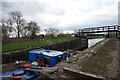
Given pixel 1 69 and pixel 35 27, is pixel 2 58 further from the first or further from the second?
pixel 35 27

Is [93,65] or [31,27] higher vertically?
[31,27]

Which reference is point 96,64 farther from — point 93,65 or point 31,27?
point 31,27

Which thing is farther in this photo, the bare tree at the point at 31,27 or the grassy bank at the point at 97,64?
the bare tree at the point at 31,27

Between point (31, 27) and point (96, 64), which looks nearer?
point (96, 64)

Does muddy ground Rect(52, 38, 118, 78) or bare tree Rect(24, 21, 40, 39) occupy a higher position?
bare tree Rect(24, 21, 40, 39)

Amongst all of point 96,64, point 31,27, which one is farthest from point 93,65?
point 31,27

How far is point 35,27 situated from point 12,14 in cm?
946

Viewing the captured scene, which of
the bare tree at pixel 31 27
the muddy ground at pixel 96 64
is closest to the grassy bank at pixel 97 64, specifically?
the muddy ground at pixel 96 64

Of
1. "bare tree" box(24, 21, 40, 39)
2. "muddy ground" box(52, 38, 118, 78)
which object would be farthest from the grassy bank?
"bare tree" box(24, 21, 40, 39)

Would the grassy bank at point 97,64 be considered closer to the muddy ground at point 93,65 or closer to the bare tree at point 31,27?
the muddy ground at point 93,65

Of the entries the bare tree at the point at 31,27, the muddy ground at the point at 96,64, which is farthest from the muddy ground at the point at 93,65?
the bare tree at the point at 31,27

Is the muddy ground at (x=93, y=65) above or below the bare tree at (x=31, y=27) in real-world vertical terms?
below

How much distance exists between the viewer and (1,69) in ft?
23.8

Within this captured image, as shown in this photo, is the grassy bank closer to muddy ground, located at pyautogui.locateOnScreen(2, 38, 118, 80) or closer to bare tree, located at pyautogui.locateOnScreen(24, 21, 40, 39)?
muddy ground, located at pyautogui.locateOnScreen(2, 38, 118, 80)
